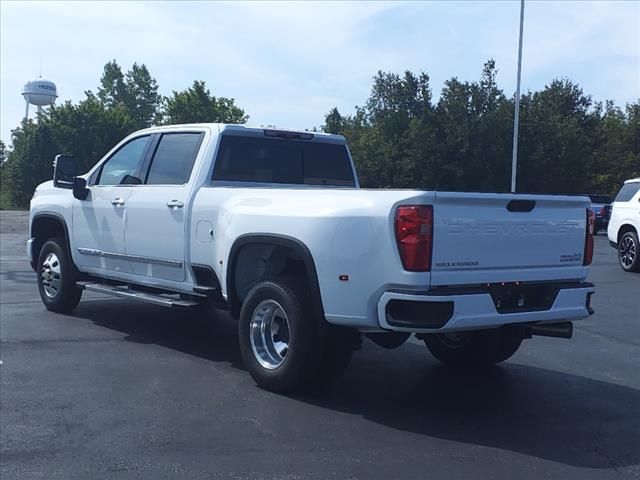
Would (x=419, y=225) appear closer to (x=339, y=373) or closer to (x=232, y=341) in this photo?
(x=339, y=373)

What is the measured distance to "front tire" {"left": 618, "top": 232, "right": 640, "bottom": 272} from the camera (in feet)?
49.4

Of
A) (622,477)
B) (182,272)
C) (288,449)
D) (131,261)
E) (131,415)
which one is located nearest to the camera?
(622,477)

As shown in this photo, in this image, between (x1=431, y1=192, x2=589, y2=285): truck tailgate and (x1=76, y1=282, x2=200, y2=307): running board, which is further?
(x1=76, y1=282, x2=200, y2=307): running board

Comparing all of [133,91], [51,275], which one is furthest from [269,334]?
[133,91]

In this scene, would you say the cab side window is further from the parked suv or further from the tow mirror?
the parked suv

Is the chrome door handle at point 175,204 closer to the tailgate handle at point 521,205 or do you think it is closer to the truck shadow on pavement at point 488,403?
the truck shadow on pavement at point 488,403

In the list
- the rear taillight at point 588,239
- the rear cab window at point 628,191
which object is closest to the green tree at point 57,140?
the rear cab window at point 628,191

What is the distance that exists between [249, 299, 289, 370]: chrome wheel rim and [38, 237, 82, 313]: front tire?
3662 millimetres

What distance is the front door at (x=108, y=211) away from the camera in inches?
317

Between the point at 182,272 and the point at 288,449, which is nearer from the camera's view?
the point at 288,449

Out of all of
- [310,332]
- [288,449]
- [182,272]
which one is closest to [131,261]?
[182,272]

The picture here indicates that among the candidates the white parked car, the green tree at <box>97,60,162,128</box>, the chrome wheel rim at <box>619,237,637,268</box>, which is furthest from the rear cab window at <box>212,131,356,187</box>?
the green tree at <box>97,60,162,128</box>

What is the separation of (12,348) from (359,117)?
50490 millimetres

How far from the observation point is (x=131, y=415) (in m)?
5.45
